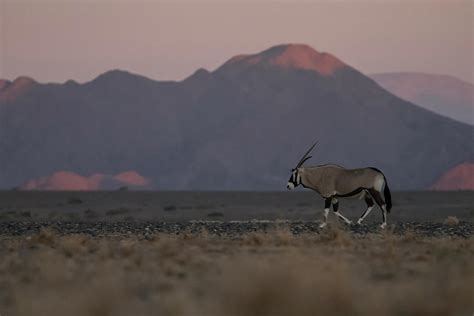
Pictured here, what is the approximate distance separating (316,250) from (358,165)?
130479 millimetres

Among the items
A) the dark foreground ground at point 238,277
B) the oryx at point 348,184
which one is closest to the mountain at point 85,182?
the oryx at point 348,184

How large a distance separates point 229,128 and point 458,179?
4027 cm

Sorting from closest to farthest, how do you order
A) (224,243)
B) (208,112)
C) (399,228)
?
1. (224,243)
2. (399,228)
3. (208,112)

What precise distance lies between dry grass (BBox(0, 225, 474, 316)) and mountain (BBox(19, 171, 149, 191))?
127146mm

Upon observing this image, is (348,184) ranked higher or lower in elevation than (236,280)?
higher

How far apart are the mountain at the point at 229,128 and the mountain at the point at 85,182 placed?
265 cm

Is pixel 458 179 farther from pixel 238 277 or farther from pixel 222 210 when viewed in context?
pixel 238 277

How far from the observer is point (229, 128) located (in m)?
161

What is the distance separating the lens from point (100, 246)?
57.6ft

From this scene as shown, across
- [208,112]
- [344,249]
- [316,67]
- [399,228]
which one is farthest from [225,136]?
[344,249]

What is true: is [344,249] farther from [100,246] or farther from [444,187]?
[444,187]

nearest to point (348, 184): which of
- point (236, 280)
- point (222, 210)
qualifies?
point (236, 280)

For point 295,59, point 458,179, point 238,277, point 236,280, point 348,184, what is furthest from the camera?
point 295,59

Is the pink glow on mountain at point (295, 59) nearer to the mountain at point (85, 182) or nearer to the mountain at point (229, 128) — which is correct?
the mountain at point (229, 128)
